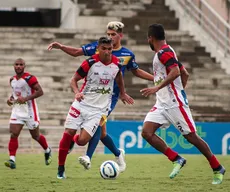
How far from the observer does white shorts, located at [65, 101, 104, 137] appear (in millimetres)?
13539

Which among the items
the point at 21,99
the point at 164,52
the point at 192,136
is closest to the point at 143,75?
the point at 164,52

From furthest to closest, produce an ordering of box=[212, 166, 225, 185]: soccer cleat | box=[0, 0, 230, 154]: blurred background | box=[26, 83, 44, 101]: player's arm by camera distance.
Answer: box=[0, 0, 230, 154]: blurred background → box=[26, 83, 44, 101]: player's arm → box=[212, 166, 225, 185]: soccer cleat

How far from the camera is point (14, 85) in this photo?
17.8 metres

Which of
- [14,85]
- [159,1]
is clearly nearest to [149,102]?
[159,1]

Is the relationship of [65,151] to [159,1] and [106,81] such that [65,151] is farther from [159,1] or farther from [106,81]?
[159,1]

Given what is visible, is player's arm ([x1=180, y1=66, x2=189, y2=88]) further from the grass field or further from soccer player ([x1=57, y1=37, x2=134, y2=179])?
the grass field

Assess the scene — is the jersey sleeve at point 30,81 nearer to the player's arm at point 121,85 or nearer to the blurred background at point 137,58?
the player's arm at point 121,85

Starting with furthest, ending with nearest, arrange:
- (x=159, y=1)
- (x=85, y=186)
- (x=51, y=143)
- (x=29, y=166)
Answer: (x=159, y=1) → (x=51, y=143) → (x=29, y=166) → (x=85, y=186)

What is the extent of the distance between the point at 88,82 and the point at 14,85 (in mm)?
4443

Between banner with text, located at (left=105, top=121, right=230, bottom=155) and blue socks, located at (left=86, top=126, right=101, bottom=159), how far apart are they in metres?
10.3

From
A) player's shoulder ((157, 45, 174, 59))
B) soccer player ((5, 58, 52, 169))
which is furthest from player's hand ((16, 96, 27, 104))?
player's shoulder ((157, 45, 174, 59))

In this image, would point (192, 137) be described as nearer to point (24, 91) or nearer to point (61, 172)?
point (61, 172)

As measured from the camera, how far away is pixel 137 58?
1198 inches

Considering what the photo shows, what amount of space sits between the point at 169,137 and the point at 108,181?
37.5 feet
